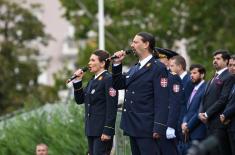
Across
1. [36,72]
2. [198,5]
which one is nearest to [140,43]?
[198,5]

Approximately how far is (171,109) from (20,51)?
115 ft

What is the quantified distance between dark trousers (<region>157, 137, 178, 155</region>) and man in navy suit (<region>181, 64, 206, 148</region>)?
2841 mm

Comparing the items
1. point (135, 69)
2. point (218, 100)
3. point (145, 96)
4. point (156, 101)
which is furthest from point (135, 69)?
point (218, 100)

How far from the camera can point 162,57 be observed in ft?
47.6

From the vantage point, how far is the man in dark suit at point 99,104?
14.1 metres

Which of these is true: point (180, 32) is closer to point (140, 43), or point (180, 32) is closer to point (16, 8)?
point (16, 8)

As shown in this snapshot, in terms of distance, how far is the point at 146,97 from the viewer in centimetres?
1317

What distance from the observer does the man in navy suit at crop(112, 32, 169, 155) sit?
1309cm

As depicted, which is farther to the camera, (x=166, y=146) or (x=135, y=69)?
(x=135, y=69)

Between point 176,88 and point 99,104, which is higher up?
point 176,88

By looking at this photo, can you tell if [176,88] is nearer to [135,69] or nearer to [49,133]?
[135,69]

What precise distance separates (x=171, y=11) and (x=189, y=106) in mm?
21545

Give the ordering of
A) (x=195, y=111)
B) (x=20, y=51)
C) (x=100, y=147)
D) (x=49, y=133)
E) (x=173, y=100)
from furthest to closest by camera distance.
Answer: (x=20, y=51) → (x=49, y=133) → (x=195, y=111) → (x=100, y=147) → (x=173, y=100)

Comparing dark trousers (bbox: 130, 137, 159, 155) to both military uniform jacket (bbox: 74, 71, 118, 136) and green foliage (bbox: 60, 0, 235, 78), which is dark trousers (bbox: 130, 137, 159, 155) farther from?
green foliage (bbox: 60, 0, 235, 78)
